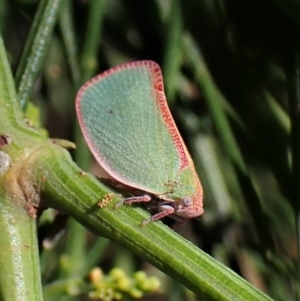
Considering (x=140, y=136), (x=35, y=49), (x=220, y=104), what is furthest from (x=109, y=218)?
(x=220, y=104)

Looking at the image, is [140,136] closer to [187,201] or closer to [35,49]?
[187,201]

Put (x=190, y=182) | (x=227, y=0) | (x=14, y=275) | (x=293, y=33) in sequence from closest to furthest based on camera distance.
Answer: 1. (x=14, y=275)
2. (x=190, y=182)
3. (x=293, y=33)
4. (x=227, y=0)

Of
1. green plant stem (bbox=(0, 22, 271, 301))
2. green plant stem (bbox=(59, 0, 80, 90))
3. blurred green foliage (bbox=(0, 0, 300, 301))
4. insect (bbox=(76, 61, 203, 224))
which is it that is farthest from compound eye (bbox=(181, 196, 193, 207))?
green plant stem (bbox=(59, 0, 80, 90))

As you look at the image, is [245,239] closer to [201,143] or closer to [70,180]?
[201,143]

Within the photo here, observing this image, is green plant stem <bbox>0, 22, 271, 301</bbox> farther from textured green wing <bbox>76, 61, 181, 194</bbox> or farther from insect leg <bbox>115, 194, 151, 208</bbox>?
textured green wing <bbox>76, 61, 181, 194</bbox>

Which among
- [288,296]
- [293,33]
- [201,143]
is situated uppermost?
[293,33]

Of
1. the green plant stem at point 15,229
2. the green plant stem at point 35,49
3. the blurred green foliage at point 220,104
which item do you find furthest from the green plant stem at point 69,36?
the green plant stem at point 15,229

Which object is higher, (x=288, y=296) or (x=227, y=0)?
(x=227, y=0)

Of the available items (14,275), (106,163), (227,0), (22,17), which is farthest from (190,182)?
(22,17)
